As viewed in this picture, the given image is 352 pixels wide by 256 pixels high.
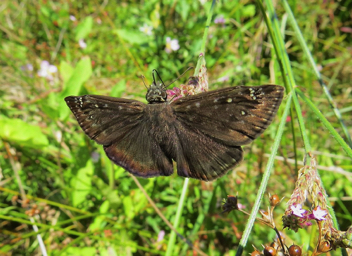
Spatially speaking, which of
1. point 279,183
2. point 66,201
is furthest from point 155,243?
point 279,183

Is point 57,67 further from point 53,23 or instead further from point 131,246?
point 131,246

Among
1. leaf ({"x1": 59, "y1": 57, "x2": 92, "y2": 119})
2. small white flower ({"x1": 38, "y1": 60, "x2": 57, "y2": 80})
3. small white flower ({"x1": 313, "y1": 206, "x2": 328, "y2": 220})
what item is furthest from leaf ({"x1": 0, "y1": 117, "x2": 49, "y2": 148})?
small white flower ({"x1": 313, "y1": 206, "x2": 328, "y2": 220})

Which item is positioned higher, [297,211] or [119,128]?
[119,128]

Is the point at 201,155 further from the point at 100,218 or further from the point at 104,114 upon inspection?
the point at 100,218

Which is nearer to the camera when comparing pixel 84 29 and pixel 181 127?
pixel 181 127

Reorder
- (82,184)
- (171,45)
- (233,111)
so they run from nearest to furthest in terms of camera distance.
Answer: (233,111), (82,184), (171,45)

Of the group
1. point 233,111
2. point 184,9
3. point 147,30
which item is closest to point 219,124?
point 233,111

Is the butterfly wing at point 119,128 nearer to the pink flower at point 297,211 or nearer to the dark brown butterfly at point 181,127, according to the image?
the dark brown butterfly at point 181,127
